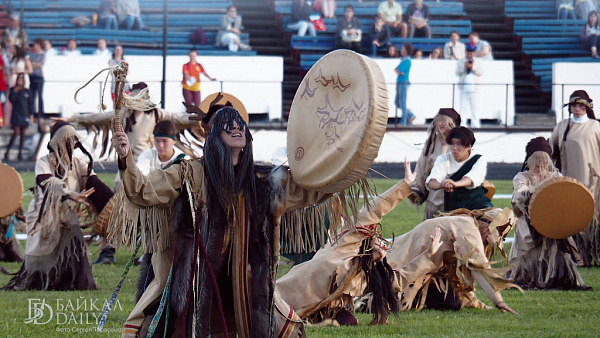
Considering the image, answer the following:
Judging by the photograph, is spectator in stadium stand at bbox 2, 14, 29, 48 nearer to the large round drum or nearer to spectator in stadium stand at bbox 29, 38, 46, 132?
spectator in stadium stand at bbox 29, 38, 46, 132

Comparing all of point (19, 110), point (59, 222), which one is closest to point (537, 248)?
point (59, 222)

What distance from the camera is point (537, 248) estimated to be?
804 cm

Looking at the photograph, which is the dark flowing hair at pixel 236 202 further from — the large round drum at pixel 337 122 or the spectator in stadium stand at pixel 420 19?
the spectator in stadium stand at pixel 420 19

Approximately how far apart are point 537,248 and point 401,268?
76.7 inches

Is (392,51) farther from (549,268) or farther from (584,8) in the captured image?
(549,268)

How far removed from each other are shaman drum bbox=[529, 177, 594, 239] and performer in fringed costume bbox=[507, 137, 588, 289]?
113 millimetres

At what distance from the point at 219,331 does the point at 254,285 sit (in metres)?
0.35

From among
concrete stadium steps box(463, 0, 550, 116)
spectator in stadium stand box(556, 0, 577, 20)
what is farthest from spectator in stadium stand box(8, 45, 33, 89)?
spectator in stadium stand box(556, 0, 577, 20)

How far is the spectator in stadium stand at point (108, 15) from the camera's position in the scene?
20641 mm

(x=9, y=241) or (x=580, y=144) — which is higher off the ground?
(x=580, y=144)

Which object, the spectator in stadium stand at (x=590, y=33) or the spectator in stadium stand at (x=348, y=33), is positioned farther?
the spectator in stadium stand at (x=590, y=33)

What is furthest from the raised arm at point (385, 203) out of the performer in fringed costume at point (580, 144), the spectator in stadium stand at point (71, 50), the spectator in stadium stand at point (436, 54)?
the spectator in stadium stand at point (71, 50)

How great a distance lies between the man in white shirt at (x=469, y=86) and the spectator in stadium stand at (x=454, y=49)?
3.01ft

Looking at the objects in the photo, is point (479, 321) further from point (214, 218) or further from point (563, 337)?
point (214, 218)
